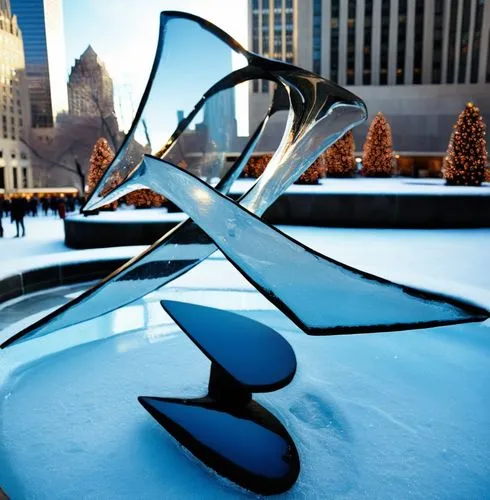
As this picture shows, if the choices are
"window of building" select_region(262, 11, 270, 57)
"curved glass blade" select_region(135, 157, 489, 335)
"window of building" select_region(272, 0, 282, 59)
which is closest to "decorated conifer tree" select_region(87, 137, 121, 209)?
"curved glass blade" select_region(135, 157, 489, 335)

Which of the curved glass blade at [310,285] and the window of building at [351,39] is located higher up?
the window of building at [351,39]

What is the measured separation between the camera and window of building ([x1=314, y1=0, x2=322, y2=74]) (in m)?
47.0

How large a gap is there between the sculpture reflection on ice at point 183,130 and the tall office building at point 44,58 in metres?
31.2

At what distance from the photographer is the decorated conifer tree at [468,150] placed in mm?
15328

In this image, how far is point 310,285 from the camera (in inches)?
104

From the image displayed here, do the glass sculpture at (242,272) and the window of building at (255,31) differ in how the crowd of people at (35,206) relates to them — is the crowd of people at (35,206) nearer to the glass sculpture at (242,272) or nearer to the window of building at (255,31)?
the glass sculpture at (242,272)

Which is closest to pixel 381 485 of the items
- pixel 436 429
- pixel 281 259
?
pixel 436 429

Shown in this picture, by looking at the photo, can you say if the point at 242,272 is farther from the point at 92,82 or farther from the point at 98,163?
the point at 92,82

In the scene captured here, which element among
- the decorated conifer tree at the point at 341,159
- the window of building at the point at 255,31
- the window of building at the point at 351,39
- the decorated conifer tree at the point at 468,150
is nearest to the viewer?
the decorated conifer tree at the point at 468,150

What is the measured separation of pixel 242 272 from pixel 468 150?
15.2 metres

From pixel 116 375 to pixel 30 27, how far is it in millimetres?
130004

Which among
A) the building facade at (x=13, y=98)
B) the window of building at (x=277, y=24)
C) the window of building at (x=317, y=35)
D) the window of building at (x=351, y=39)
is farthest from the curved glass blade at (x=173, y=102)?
the building facade at (x=13, y=98)

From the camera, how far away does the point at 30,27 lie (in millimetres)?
111625

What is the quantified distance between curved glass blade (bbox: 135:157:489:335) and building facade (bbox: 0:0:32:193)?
67.6 meters
